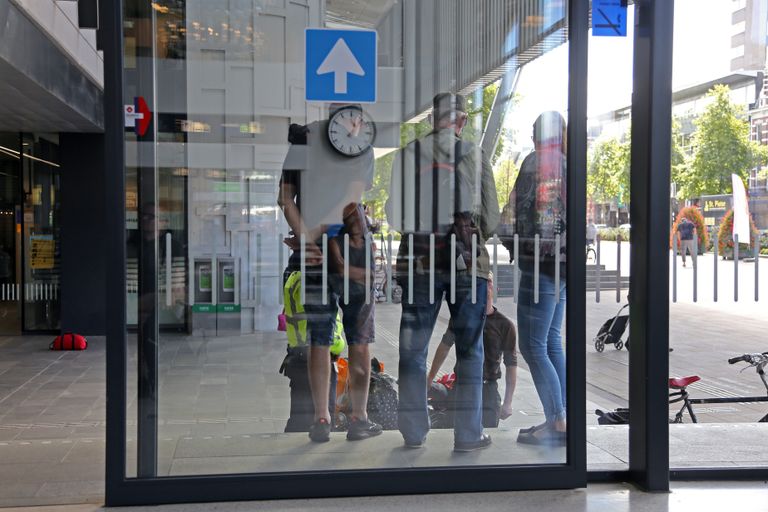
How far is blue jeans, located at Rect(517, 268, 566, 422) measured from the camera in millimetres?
4555

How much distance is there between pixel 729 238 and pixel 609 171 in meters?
1.08

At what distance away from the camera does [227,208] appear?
4535mm

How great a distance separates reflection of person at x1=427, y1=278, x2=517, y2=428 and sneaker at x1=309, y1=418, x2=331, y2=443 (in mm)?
636

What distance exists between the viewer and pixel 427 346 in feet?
15.7

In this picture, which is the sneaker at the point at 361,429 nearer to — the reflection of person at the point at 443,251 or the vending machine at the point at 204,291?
the reflection of person at the point at 443,251

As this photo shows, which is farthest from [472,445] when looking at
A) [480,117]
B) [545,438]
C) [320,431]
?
[480,117]

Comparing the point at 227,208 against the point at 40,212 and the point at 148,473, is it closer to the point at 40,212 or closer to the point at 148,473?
the point at 148,473

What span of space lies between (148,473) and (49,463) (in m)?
1.20

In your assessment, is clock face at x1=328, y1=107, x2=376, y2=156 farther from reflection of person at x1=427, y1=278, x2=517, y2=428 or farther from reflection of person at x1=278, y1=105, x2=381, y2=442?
reflection of person at x1=427, y1=278, x2=517, y2=428

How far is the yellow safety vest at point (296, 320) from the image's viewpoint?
4449 millimetres

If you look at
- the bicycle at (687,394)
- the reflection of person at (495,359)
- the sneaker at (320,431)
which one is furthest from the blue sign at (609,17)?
the bicycle at (687,394)

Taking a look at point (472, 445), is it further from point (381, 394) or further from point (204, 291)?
point (204, 291)

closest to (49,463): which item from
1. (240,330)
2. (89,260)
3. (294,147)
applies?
(240,330)

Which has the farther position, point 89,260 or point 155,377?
point 89,260
